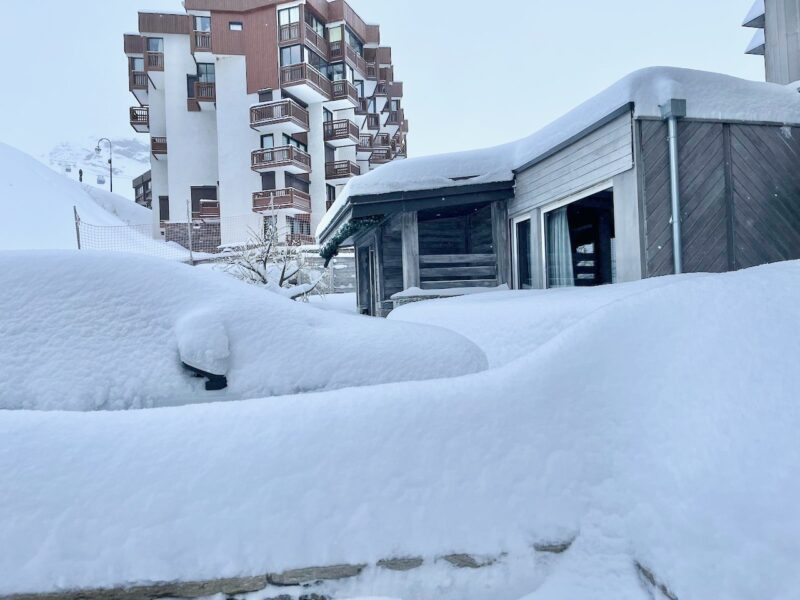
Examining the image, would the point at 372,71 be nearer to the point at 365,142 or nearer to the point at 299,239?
the point at 365,142

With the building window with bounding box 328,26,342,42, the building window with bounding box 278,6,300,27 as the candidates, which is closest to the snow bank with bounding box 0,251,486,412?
the building window with bounding box 278,6,300,27

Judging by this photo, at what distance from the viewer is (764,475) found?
5.49 ft

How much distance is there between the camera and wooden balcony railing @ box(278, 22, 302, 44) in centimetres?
2677

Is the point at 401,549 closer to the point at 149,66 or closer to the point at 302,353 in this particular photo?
the point at 302,353

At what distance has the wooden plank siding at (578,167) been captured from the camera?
6.03 meters

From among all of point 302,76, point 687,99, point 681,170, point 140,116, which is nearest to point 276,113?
point 302,76

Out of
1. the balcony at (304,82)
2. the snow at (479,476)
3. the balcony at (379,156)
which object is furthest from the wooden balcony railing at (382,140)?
the snow at (479,476)

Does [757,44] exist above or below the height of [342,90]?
below

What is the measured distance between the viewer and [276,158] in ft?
84.3

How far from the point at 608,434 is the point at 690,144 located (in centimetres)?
519

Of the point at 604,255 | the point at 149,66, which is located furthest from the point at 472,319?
the point at 149,66

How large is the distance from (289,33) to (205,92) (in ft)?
20.0

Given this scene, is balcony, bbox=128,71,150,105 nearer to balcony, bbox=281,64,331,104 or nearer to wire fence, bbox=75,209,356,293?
wire fence, bbox=75,209,356,293

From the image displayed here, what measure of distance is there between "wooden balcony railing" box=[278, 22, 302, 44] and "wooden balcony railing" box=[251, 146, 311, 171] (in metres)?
6.09
